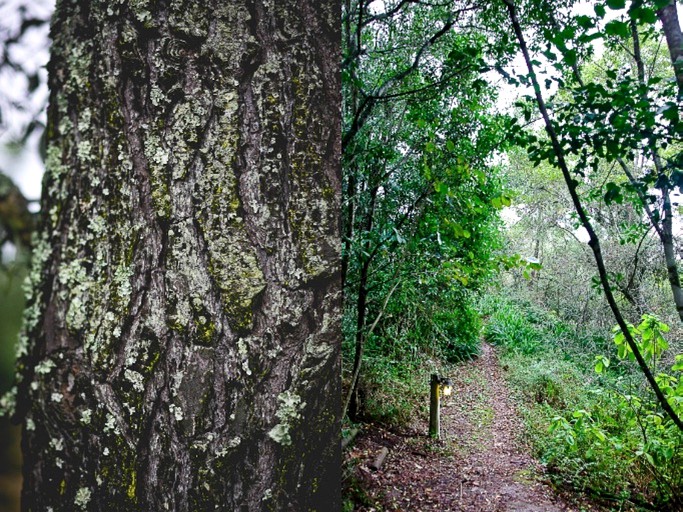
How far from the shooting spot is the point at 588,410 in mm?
8188

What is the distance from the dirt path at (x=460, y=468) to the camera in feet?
17.3

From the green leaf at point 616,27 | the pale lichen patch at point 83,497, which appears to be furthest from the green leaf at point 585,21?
the pale lichen patch at point 83,497

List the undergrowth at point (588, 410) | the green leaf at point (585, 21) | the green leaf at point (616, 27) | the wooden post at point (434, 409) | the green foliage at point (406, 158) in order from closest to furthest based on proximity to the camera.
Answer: the green leaf at point (616, 27) < the green leaf at point (585, 21) < the green foliage at point (406, 158) < the undergrowth at point (588, 410) < the wooden post at point (434, 409)

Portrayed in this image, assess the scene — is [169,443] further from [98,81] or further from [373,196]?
[373,196]

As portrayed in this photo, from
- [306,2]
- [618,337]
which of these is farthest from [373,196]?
[306,2]

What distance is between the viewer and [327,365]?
0.77 metres

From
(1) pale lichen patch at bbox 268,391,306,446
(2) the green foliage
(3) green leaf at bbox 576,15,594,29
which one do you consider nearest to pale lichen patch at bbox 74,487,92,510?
(1) pale lichen patch at bbox 268,391,306,446

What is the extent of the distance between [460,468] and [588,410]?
3.26 metres

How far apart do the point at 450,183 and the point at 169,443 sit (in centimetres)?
Answer: 439

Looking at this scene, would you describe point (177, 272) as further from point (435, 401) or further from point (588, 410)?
point (588, 410)

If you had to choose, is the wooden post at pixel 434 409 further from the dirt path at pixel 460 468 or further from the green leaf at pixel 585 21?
the green leaf at pixel 585 21

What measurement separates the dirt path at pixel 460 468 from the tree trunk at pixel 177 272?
443 centimetres

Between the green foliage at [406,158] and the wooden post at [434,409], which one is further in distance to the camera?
the wooden post at [434,409]

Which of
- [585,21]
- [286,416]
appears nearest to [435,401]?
[585,21]
